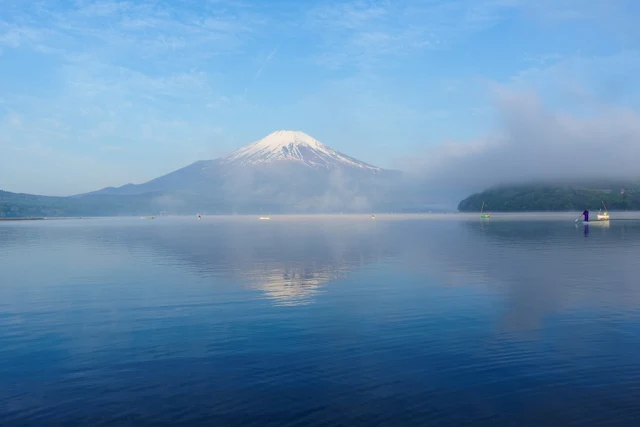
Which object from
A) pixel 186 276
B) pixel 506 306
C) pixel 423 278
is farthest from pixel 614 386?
pixel 186 276

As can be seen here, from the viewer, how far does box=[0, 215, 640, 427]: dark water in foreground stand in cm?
1341

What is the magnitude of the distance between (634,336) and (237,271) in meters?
29.3

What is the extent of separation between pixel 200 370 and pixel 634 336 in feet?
54.6

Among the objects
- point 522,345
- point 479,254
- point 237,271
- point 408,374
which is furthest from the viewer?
point 479,254

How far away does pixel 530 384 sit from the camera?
14.9 m

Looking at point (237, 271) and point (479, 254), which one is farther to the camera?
point (479, 254)

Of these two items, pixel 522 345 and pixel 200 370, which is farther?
pixel 522 345

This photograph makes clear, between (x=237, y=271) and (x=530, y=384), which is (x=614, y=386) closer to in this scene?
(x=530, y=384)

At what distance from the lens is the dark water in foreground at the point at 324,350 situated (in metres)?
13.4

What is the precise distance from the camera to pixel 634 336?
19.8 m

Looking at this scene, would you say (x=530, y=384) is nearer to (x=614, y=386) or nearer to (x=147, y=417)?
(x=614, y=386)

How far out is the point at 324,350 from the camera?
61.1 ft

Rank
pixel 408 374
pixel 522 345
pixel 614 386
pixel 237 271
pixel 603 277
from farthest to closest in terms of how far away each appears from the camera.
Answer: pixel 237 271
pixel 603 277
pixel 522 345
pixel 408 374
pixel 614 386

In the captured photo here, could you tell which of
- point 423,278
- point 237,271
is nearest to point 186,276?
point 237,271
